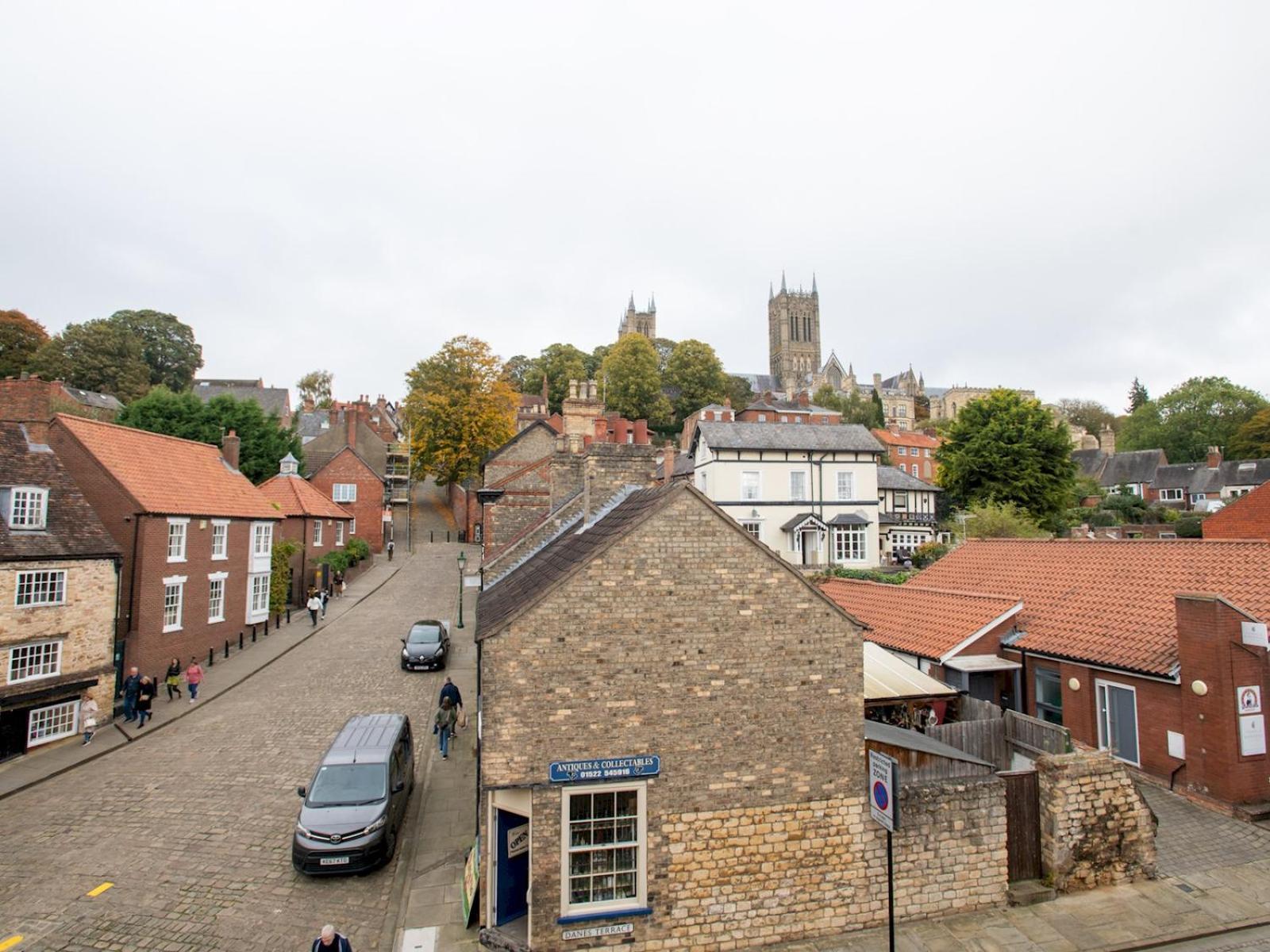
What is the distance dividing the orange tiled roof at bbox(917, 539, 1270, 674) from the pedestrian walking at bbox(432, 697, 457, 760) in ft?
44.1

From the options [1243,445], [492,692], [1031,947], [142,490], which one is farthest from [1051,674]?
[1243,445]

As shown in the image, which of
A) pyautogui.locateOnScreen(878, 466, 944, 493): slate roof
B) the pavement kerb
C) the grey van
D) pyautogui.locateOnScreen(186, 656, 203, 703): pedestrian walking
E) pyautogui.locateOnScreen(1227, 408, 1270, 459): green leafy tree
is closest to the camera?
the grey van

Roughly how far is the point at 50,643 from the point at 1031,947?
848 inches

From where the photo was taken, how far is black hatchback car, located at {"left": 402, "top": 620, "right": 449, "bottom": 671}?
22.5 m

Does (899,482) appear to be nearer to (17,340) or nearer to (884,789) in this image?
(884,789)

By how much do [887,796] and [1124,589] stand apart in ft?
38.1

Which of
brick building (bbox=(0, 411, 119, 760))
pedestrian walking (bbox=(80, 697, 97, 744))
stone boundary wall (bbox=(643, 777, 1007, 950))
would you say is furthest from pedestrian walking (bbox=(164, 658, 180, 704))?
stone boundary wall (bbox=(643, 777, 1007, 950))

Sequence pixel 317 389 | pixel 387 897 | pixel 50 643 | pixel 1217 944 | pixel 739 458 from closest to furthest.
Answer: pixel 1217 944 → pixel 387 897 → pixel 50 643 → pixel 739 458 → pixel 317 389

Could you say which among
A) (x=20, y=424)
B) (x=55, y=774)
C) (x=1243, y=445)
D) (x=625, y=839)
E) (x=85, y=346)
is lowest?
(x=55, y=774)

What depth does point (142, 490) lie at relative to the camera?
2212 centimetres

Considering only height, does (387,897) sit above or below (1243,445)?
below

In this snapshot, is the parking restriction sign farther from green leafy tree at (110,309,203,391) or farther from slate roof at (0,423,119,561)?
green leafy tree at (110,309,203,391)

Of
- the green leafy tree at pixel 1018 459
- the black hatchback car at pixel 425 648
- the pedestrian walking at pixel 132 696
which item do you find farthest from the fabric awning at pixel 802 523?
the pedestrian walking at pixel 132 696

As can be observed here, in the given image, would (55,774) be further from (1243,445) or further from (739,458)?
(1243,445)
